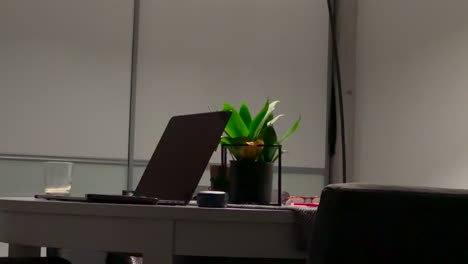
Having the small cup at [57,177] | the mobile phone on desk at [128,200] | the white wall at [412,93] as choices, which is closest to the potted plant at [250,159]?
the mobile phone on desk at [128,200]

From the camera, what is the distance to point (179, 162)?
5.29 feet

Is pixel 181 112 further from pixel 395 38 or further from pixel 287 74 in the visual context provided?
pixel 395 38

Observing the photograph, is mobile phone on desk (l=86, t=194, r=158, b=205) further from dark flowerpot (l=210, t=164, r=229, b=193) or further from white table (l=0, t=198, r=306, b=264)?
dark flowerpot (l=210, t=164, r=229, b=193)

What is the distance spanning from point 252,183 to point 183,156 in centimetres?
19

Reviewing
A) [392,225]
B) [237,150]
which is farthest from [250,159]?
[392,225]

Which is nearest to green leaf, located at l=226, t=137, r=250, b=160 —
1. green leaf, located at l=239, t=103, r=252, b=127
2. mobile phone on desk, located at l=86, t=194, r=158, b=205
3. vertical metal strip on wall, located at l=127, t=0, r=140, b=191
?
green leaf, located at l=239, t=103, r=252, b=127

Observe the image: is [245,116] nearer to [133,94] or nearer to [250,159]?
[250,159]

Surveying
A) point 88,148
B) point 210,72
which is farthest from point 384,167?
point 88,148

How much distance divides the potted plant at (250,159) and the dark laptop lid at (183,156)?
8 cm

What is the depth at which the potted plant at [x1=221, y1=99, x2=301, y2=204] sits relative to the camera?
1585mm

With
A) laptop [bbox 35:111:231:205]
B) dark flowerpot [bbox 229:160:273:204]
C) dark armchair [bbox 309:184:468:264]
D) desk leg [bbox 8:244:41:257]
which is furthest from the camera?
desk leg [bbox 8:244:41:257]

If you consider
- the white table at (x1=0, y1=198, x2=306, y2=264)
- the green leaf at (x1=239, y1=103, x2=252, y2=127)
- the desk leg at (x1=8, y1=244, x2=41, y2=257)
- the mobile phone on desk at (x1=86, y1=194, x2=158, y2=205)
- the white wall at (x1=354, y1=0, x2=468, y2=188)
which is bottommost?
the desk leg at (x1=8, y1=244, x2=41, y2=257)

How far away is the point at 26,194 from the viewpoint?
3.47 meters

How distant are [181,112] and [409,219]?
110 inches
